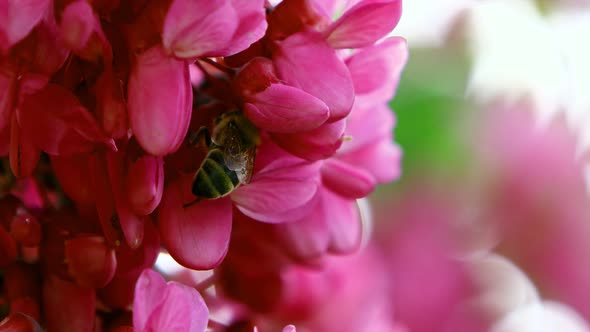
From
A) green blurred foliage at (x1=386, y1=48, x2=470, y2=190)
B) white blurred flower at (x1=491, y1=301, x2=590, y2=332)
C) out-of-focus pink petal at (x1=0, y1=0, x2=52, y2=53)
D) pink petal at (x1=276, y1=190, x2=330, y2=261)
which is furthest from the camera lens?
green blurred foliage at (x1=386, y1=48, x2=470, y2=190)

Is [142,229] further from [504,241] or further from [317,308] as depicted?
[504,241]

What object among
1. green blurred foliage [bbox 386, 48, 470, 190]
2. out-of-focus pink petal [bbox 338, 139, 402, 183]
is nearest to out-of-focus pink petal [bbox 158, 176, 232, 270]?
out-of-focus pink petal [bbox 338, 139, 402, 183]

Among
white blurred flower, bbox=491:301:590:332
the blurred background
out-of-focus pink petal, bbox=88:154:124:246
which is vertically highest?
out-of-focus pink petal, bbox=88:154:124:246

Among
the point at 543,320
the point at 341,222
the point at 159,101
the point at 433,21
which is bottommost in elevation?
the point at 543,320

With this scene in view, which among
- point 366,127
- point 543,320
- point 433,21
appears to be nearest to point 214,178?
point 366,127

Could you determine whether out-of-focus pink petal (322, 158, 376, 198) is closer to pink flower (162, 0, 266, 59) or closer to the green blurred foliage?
pink flower (162, 0, 266, 59)

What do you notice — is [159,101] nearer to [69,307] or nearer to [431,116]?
[69,307]
